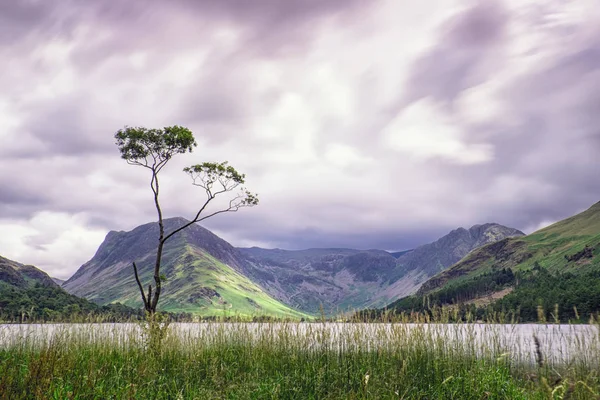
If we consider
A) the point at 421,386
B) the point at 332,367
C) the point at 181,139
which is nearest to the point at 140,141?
the point at 181,139

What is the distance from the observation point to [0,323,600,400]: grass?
412 inches

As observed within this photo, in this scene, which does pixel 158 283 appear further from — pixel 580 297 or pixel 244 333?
pixel 580 297

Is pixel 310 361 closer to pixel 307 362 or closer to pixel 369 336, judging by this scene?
pixel 307 362

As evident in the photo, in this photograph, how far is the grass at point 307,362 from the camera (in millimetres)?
10469

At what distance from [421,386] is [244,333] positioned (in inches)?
274

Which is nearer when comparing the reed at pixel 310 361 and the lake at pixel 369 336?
the reed at pixel 310 361

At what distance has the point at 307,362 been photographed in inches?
546

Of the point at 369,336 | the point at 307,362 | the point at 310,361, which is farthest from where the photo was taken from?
the point at 369,336

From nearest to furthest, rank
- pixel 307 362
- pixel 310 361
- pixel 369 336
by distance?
1. pixel 307 362
2. pixel 310 361
3. pixel 369 336

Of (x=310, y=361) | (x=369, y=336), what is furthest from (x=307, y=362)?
→ (x=369, y=336)

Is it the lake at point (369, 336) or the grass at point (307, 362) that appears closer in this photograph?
the grass at point (307, 362)

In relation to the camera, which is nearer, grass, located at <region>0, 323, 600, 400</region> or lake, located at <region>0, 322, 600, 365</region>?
grass, located at <region>0, 323, 600, 400</region>

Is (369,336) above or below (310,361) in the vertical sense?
above

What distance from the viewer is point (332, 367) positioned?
13250mm
